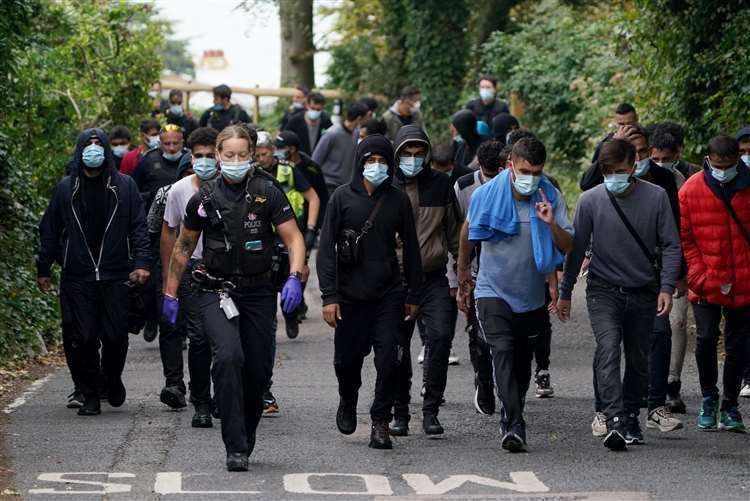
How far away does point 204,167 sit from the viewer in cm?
1173

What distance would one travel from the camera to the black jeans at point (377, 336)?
A: 34.1 feet

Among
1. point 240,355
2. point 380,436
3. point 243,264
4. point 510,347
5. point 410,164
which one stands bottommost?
point 380,436

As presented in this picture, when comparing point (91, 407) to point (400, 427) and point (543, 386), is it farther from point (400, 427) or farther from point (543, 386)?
point (543, 386)

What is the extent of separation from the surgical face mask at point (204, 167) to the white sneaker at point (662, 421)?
11.3 feet

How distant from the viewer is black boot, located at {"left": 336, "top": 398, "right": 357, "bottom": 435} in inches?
419

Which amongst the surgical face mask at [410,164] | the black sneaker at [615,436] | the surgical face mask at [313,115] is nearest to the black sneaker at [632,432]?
the black sneaker at [615,436]

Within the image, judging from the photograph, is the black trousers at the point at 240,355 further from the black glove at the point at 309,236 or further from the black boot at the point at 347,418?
the black glove at the point at 309,236

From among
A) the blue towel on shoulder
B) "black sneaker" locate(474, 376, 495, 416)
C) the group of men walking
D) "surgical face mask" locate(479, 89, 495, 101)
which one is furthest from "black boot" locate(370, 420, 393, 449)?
"surgical face mask" locate(479, 89, 495, 101)

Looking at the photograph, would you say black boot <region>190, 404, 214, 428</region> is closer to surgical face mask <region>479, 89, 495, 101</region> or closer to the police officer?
the police officer

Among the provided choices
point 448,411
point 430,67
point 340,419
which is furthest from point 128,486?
point 430,67

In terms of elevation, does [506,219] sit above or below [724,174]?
below

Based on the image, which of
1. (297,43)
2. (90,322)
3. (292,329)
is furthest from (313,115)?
(297,43)

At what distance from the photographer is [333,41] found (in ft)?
133

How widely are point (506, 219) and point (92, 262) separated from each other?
11.1 feet
